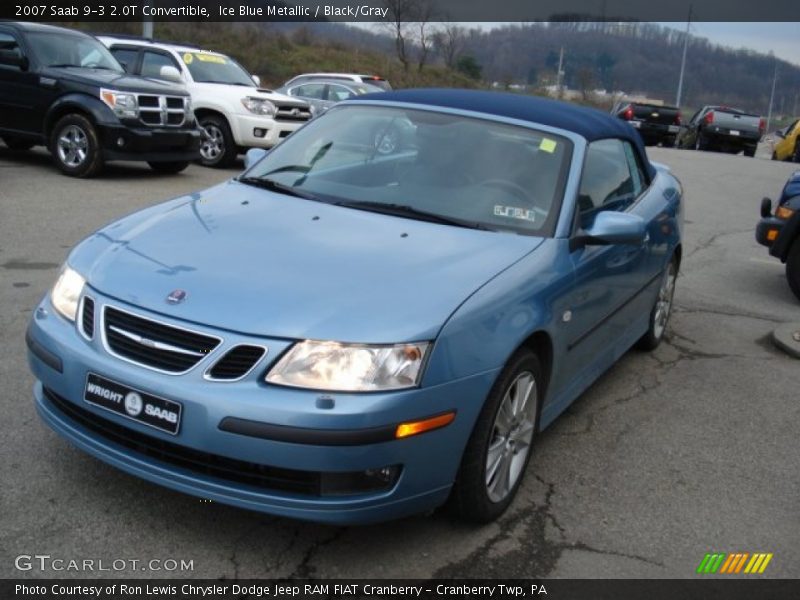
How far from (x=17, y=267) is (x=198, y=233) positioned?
354 centimetres

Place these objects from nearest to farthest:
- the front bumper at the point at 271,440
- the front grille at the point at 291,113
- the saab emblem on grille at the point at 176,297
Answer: the front bumper at the point at 271,440 < the saab emblem on grille at the point at 176,297 < the front grille at the point at 291,113

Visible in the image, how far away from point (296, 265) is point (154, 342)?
0.61m

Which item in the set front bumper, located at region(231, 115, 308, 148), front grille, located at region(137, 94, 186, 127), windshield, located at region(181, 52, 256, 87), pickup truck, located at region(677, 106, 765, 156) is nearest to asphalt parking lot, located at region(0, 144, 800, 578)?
front grille, located at region(137, 94, 186, 127)

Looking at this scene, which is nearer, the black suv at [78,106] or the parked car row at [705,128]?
the black suv at [78,106]

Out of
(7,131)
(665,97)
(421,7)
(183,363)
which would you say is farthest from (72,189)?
(665,97)

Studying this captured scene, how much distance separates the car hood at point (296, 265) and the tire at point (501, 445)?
392 mm

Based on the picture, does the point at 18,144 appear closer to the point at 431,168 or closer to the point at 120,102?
the point at 120,102

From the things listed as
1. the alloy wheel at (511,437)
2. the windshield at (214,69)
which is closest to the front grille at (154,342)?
the alloy wheel at (511,437)

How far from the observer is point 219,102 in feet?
42.5

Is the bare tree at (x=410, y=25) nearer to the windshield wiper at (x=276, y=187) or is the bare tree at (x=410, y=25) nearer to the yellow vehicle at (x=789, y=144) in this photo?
the yellow vehicle at (x=789, y=144)

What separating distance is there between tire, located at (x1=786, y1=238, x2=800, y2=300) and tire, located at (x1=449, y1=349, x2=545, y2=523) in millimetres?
4913

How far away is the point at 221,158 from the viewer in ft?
43.7

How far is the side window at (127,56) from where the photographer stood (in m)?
13.4

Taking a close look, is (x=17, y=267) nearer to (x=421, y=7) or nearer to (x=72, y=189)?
(x=72, y=189)
